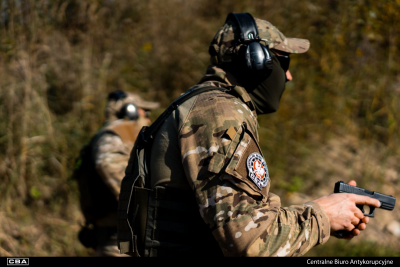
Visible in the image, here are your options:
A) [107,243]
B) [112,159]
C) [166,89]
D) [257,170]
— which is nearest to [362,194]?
[257,170]

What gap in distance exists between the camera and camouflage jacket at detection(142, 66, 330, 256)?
1.61 m

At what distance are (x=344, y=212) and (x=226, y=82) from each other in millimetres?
841

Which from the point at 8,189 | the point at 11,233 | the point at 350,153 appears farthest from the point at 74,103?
the point at 350,153

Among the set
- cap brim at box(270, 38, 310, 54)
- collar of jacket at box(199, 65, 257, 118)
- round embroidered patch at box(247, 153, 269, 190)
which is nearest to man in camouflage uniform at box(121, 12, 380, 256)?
round embroidered patch at box(247, 153, 269, 190)

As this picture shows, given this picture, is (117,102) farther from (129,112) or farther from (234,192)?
(234,192)

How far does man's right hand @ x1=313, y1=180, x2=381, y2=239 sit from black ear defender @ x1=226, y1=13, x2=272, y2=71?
723 millimetres

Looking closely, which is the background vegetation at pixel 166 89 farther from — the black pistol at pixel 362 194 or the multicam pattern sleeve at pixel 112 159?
the black pistol at pixel 362 194

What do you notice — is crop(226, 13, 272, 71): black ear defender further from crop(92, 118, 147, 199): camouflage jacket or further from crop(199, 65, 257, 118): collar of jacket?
crop(92, 118, 147, 199): camouflage jacket

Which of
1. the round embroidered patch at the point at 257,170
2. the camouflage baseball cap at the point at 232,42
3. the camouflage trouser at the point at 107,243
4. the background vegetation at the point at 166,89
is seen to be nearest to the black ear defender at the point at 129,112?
the camouflage trouser at the point at 107,243

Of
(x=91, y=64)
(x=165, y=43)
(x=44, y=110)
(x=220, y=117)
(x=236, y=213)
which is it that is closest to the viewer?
(x=236, y=213)

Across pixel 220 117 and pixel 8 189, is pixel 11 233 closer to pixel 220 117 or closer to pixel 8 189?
pixel 8 189

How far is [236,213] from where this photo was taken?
5.25ft

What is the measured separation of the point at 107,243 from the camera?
3633 millimetres

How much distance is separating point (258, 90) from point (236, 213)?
2.81 feet
